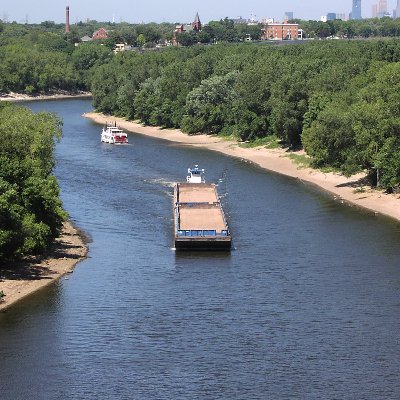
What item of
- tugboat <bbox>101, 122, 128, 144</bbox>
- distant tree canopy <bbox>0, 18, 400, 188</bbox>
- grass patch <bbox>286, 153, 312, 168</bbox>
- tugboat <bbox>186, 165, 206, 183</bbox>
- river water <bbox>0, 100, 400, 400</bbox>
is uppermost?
distant tree canopy <bbox>0, 18, 400, 188</bbox>

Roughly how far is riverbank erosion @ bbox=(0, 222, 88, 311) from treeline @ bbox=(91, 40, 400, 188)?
88.0ft

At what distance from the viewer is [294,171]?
96.4 metres

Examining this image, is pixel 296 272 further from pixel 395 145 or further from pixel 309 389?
pixel 395 145

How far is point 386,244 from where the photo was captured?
66.2 meters

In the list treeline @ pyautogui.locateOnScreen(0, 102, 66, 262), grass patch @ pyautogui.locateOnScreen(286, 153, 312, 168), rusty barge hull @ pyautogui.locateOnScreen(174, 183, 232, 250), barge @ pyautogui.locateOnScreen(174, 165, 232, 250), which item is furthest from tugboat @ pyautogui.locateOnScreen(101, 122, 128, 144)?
treeline @ pyautogui.locateOnScreen(0, 102, 66, 262)

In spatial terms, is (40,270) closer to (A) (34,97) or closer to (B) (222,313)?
(B) (222,313)

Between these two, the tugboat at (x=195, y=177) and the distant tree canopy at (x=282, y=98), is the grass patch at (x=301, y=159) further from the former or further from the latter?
the tugboat at (x=195, y=177)

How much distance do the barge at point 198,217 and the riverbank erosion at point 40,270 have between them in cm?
649

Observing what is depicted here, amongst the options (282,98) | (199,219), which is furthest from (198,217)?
(282,98)

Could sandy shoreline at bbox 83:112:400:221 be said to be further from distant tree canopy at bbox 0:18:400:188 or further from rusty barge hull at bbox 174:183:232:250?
rusty barge hull at bbox 174:183:232:250

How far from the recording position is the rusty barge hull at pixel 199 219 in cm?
6388

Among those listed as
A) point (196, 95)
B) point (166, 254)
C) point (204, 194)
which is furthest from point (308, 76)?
point (166, 254)

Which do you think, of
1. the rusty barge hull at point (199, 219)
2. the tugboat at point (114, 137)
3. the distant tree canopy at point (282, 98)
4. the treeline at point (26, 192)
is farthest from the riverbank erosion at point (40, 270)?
the tugboat at point (114, 137)

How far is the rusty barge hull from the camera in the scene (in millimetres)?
63875
